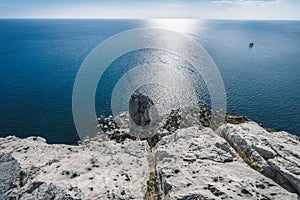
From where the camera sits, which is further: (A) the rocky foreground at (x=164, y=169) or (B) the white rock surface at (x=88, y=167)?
(B) the white rock surface at (x=88, y=167)

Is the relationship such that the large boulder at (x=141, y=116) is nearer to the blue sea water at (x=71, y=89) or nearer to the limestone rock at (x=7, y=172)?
the blue sea water at (x=71, y=89)

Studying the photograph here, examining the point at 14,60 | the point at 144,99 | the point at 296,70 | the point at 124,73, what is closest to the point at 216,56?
the point at 296,70

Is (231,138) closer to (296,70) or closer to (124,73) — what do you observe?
(124,73)

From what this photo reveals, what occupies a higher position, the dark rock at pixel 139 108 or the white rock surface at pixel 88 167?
the white rock surface at pixel 88 167

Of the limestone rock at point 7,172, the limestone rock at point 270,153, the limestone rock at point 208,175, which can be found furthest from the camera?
the limestone rock at point 7,172

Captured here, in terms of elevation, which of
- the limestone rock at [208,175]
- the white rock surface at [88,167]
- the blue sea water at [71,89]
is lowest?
the blue sea water at [71,89]

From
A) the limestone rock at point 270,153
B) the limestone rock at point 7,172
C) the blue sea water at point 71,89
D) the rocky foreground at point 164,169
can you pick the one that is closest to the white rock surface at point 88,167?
the rocky foreground at point 164,169

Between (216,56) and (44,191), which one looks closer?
(44,191)

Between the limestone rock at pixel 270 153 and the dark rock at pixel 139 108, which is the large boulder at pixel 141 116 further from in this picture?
the limestone rock at pixel 270 153

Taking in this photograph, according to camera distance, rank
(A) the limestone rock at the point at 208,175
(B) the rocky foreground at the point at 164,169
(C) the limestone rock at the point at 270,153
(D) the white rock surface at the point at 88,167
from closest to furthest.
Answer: (A) the limestone rock at the point at 208,175
(B) the rocky foreground at the point at 164,169
(D) the white rock surface at the point at 88,167
(C) the limestone rock at the point at 270,153

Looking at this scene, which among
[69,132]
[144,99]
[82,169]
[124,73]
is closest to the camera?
[82,169]
